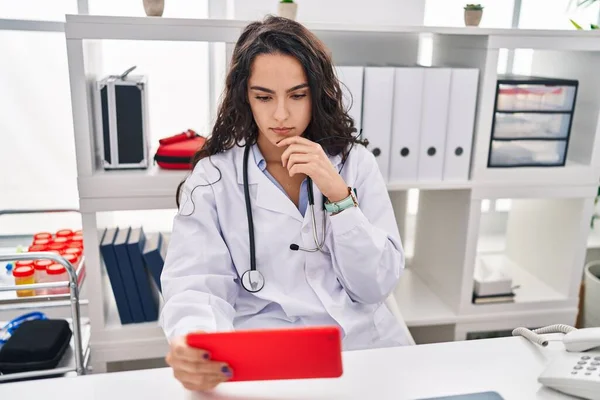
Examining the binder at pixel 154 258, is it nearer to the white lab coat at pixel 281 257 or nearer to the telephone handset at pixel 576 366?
the white lab coat at pixel 281 257

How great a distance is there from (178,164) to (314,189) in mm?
602

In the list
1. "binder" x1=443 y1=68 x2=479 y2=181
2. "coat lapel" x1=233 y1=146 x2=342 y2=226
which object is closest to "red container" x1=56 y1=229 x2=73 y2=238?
"coat lapel" x1=233 y1=146 x2=342 y2=226

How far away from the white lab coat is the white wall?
2.56 feet

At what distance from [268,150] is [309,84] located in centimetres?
21

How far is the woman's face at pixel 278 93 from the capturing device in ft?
3.63

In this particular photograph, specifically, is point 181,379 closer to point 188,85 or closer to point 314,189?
point 314,189

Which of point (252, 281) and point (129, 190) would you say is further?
point (129, 190)

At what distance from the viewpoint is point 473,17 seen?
168cm

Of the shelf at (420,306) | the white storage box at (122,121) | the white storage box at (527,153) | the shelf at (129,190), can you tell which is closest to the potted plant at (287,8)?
the white storage box at (122,121)

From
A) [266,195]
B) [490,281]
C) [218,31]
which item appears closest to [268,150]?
[266,195]

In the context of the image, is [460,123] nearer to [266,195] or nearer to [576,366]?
[266,195]

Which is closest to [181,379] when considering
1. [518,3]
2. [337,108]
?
[337,108]

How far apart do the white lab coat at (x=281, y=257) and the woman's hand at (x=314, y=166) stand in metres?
0.05

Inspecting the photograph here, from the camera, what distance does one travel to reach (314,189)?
123 cm
